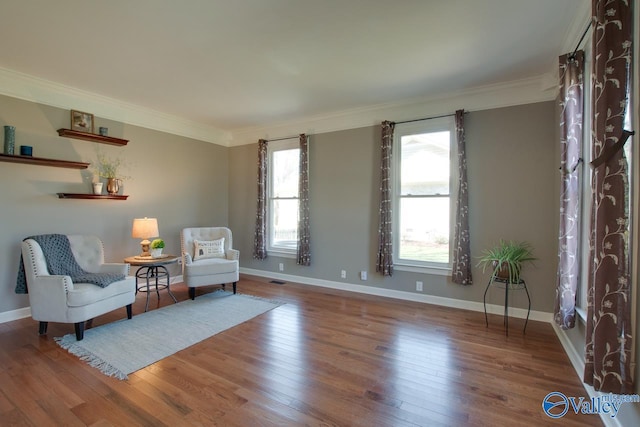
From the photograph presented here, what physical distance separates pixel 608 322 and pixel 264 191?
15.5ft

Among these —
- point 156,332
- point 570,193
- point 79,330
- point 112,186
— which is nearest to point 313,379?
point 156,332

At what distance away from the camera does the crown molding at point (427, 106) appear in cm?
348

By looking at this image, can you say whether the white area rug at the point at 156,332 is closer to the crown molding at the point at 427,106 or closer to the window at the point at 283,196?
the window at the point at 283,196

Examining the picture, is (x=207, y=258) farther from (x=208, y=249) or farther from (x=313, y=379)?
(x=313, y=379)

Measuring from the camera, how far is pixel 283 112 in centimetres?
472

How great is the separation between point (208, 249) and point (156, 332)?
169 centimetres

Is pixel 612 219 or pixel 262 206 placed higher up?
pixel 262 206

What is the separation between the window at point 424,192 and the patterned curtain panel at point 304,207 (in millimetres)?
1434

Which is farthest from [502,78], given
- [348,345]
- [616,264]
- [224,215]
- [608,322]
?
[224,215]

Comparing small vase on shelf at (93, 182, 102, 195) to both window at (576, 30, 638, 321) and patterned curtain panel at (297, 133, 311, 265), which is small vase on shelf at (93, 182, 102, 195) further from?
window at (576, 30, 638, 321)

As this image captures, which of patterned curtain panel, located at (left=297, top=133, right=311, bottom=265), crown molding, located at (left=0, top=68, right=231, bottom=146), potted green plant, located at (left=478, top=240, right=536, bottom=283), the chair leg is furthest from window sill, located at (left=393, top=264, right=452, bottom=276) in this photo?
crown molding, located at (left=0, top=68, right=231, bottom=146)

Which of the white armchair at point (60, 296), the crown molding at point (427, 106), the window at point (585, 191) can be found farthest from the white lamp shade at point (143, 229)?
the window at point (585, 191)

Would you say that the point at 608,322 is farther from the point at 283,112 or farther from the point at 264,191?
the point at 264,191

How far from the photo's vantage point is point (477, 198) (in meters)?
3.79
